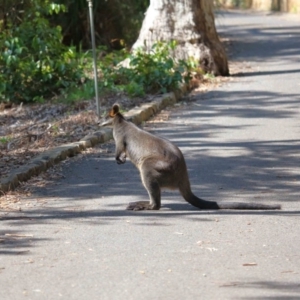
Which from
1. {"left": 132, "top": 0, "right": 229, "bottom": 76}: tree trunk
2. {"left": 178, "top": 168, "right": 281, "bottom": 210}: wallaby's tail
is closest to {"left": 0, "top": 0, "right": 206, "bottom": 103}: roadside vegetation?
{"left": 132, "top": 0, "right": 229, "bottom": 76}: tree trunk

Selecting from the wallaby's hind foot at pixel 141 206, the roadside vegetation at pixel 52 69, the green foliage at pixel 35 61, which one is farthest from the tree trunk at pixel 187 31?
the wallaby's hind foot at pixel 141 206

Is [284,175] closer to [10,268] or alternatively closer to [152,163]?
[152,163]

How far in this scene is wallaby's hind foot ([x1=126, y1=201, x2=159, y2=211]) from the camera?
8078 millimetres

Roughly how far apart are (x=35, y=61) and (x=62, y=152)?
5822 mm

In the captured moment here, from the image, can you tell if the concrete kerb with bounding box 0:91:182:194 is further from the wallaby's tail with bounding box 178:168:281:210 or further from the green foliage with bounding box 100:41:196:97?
the wallaby's tail with bounding box 178:168:281:210

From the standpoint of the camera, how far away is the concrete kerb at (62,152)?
9.27 m

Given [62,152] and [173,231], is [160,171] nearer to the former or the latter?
[173,231]

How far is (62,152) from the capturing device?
34.9 feet

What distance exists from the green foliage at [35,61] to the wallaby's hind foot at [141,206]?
7.65 m

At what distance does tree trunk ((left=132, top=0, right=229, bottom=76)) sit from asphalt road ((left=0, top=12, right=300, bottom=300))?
492 centimetres

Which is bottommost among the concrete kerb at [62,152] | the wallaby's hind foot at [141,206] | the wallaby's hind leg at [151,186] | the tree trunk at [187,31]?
the concrete kerb at [62,152]

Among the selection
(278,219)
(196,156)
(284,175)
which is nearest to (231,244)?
(278,219)

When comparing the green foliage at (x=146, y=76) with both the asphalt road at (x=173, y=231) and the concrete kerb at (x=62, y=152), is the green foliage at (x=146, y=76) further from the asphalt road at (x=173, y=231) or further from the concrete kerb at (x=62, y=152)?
the asphalt road at (x=173, y=231)

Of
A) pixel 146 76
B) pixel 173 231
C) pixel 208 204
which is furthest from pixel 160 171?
pixel 146 76
